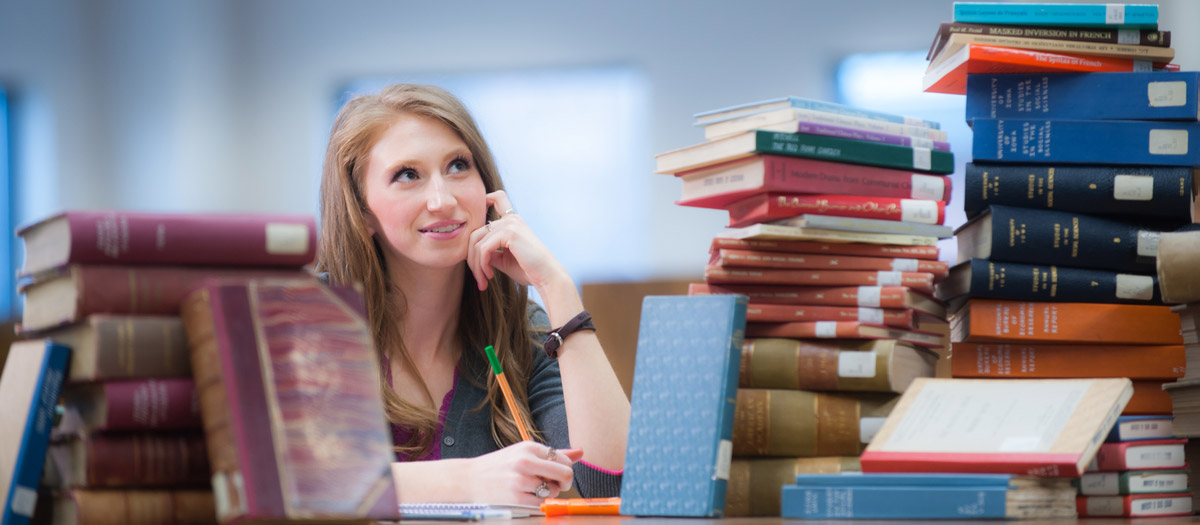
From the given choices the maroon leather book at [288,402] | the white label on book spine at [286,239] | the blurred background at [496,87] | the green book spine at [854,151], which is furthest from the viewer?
the blurred background at [496,87]

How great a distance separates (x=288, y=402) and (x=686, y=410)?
0.42m

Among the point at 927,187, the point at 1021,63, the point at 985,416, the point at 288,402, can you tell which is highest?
the point at 1021,63

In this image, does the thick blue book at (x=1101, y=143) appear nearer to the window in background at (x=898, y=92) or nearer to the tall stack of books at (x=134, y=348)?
the tall stack of books at (x=134, y=348)

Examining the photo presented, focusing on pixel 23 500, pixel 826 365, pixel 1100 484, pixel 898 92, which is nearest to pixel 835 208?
pixel 826 365

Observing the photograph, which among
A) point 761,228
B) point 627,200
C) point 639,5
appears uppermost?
point 639,5

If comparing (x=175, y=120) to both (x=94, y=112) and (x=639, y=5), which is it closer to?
(x=94, y=112)

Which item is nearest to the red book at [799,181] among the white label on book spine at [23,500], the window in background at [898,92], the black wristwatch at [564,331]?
the black wristwatch at [564,331]

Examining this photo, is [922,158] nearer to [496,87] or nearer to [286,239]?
[286,239]

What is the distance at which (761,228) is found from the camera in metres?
1.17

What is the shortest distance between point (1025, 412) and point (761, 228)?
1.04 feet

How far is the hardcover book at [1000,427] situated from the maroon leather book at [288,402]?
0.48 meters

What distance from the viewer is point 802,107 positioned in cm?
119

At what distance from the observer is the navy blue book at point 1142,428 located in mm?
1104

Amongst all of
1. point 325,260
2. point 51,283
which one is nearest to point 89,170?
point 325,260
